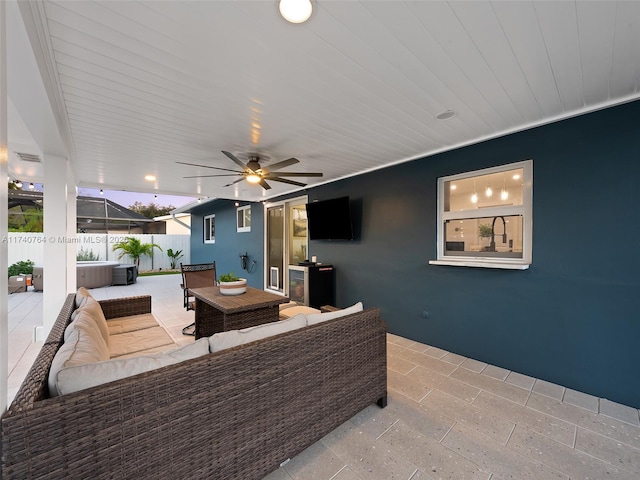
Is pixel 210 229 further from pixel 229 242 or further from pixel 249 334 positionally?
pixel 249 334

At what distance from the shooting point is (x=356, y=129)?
278cm

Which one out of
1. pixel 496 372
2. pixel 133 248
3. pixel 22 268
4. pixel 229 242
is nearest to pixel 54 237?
pixel 22 268

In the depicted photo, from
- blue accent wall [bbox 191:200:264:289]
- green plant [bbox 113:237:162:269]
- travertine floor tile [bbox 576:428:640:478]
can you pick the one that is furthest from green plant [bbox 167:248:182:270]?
travertine floor tile [bbox 576:428:640:478]

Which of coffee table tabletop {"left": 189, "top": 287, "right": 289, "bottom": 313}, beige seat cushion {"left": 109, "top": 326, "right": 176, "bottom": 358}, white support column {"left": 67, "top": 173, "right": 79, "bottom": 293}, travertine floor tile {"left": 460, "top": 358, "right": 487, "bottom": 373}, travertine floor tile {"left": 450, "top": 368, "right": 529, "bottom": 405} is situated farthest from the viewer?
white support column {"left": 67, "top": 173, "right": 79, "bottom": 293}

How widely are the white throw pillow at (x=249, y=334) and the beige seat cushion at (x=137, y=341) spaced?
1.24m

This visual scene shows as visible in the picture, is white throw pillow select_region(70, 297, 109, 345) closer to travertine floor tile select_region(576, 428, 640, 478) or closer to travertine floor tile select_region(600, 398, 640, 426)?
travertine floor tile select_region(576, 428, 640, 478)

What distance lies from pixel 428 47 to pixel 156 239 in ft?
38.4

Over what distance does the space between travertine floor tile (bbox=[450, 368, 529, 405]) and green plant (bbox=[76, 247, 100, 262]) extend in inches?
399

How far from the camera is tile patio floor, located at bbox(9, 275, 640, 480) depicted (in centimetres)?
163

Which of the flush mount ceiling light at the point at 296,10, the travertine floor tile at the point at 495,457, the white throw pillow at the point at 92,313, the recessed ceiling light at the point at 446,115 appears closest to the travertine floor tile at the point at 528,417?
the travertine floor tile at the point at 495,457

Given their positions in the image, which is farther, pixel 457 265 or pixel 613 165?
pixel 457 265

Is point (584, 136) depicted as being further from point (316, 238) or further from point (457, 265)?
point (316, 238)

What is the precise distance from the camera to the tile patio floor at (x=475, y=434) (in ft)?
5.35

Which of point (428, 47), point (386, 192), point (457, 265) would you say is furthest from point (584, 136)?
point (386, 192)
